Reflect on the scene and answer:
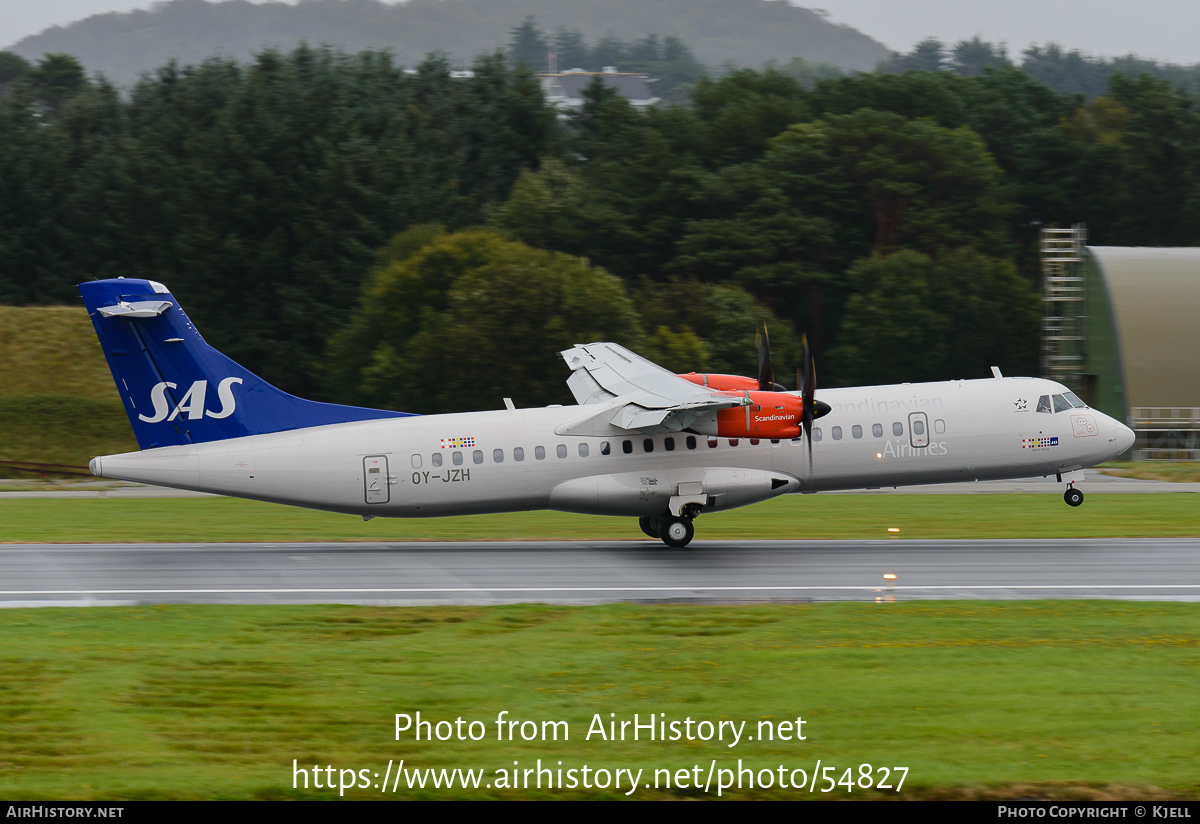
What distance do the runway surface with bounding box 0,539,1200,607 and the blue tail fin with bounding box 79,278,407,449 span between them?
2975 millimetres

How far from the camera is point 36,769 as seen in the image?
12.9 metres

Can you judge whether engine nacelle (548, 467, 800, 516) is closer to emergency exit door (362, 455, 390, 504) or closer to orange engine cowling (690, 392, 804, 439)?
orange engine cowling (690, 392, 804, 439)

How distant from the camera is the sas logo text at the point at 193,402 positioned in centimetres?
2756

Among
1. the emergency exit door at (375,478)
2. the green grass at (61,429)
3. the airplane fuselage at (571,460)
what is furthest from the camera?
the green grass at (61,429)

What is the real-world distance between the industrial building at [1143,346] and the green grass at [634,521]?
16638mm

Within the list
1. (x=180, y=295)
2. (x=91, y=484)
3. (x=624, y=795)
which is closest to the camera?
(x=624, y=795)

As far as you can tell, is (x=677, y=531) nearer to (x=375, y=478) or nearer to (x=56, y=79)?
(x=375, y=478)

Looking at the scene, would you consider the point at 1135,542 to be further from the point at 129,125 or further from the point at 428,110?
the point at 129,125

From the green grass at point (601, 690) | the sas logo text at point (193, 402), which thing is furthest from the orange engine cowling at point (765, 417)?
the sas logo text at point (193, 402)

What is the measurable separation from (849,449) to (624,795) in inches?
719

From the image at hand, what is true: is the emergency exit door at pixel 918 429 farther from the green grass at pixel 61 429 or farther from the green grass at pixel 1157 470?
the green grass at pixel 61 429

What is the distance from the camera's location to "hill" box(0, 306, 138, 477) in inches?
2121

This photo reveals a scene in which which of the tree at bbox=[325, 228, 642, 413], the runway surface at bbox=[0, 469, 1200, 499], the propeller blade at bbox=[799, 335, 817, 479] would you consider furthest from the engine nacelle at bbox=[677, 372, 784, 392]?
the tree at bbox=[325, 228, 642, 413]

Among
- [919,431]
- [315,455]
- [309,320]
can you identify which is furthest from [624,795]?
[309,320]
